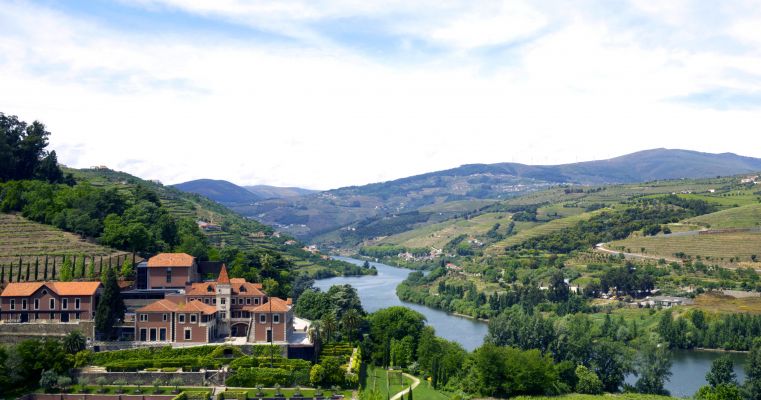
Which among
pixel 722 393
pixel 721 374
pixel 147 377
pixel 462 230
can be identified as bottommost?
pixel 721 374

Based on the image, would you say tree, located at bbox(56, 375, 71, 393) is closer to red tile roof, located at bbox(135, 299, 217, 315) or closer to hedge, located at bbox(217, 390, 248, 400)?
red tile roof, located at bbox(135, 299, 217, 315)

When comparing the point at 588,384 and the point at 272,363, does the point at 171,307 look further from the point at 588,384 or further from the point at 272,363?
the point at 588,384

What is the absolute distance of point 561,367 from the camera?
176 feet

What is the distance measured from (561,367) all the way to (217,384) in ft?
80.9

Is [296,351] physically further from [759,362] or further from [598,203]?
[598,203]

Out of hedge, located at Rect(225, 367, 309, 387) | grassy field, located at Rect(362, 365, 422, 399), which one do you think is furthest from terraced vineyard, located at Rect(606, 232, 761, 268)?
hedge, located at Rect(225, 367, 309, 387)

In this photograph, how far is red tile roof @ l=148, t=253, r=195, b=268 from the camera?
58.1 metres

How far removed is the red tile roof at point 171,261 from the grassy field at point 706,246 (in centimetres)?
7701

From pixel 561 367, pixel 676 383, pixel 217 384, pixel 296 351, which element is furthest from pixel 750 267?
pixel 217 384

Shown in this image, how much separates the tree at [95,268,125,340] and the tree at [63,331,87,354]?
5.79ft

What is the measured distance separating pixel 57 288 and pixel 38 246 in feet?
37.2

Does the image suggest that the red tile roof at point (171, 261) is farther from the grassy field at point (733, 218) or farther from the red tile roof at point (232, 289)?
the grassy field at point (733, 218)

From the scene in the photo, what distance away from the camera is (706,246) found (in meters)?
110

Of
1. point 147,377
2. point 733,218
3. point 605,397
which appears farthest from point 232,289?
point 733,218
